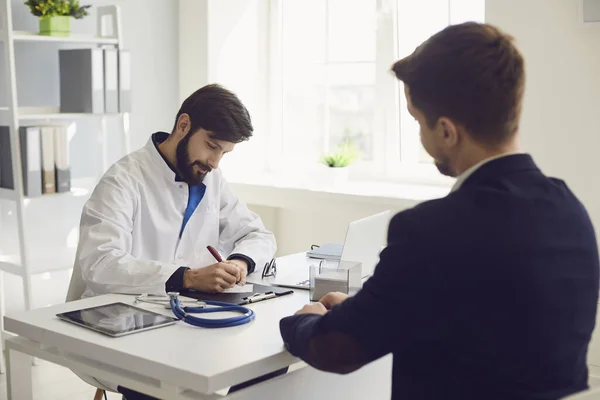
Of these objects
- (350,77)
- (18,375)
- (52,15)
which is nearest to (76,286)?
(18,375)

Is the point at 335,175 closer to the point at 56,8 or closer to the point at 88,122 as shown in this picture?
the point at 88,122

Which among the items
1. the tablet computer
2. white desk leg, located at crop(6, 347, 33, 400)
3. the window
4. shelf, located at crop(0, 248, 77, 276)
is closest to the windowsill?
the window

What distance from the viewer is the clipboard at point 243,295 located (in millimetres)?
2039

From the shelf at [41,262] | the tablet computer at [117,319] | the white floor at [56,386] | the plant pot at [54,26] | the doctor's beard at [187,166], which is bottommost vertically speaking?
the white floor at [56,386]

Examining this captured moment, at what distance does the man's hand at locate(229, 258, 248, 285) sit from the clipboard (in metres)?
Answer: 0.05

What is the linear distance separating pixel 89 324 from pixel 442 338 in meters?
0.88

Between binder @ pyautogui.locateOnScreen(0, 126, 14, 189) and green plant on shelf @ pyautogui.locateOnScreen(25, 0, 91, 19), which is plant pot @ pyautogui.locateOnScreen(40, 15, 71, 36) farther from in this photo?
binder @ pyautogui.locateOnScreen(0, 126, 14, 189)

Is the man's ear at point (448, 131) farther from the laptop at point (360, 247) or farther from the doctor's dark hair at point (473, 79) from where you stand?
the laptop at point (360, 247)

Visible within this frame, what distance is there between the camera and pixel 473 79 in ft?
4.26

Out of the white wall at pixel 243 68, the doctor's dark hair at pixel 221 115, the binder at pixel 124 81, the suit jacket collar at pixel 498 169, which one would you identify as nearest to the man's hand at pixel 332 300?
the suit jacket collar at pixel 498 169

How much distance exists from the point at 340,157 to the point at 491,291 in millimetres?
2840

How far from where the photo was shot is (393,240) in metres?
1.32

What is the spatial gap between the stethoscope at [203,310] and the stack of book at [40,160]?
5.48 ft

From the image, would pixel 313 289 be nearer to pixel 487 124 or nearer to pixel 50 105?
pixel 487 124
